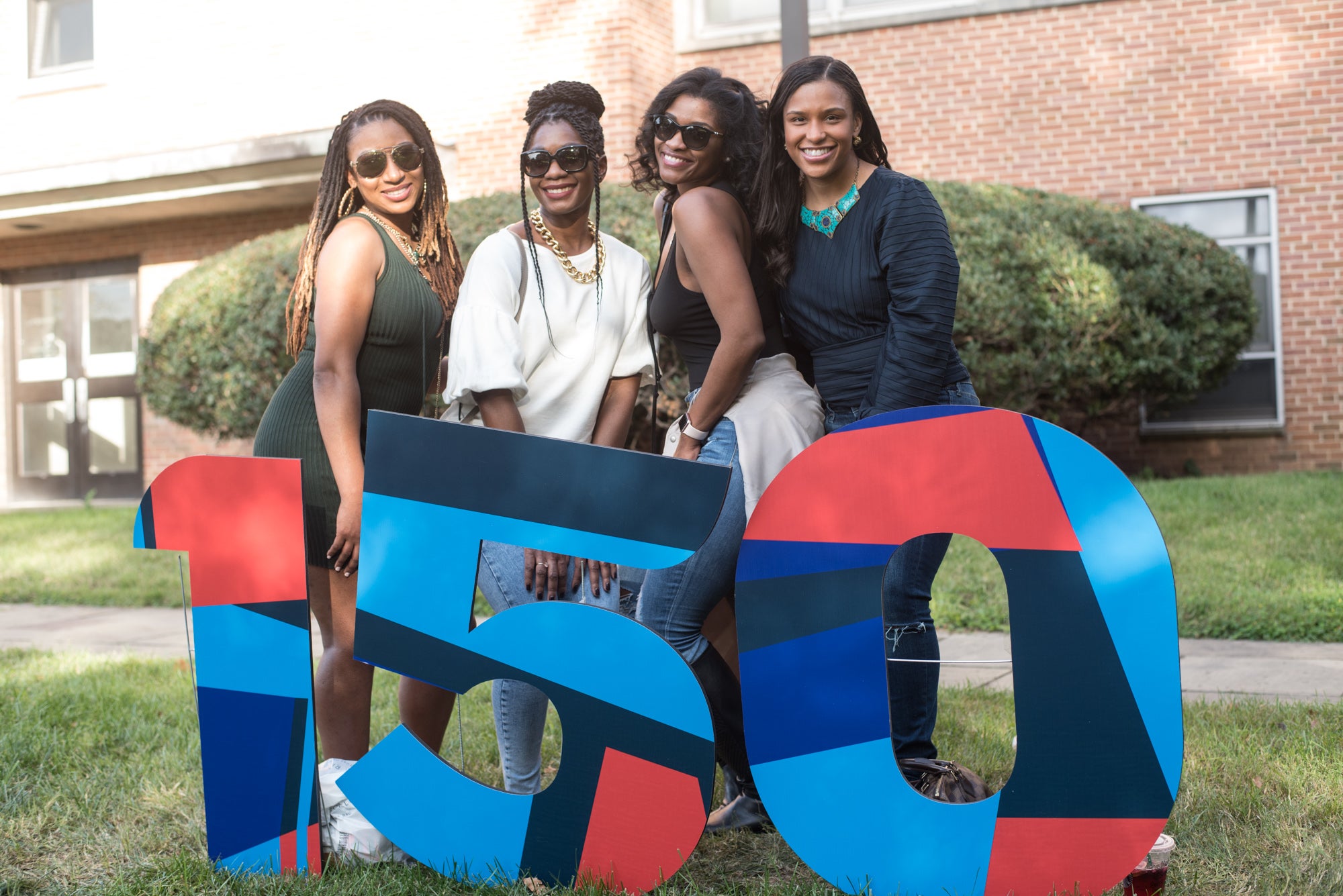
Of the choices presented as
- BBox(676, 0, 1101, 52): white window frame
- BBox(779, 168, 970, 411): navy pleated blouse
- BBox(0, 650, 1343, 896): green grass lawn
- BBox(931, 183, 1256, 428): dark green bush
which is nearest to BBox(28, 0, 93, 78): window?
BBox(676, 0, 1101, 52): white window frame

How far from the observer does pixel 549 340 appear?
268cm

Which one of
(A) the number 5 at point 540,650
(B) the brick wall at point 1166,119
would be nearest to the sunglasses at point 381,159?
(A) the number 5 at point 540,650

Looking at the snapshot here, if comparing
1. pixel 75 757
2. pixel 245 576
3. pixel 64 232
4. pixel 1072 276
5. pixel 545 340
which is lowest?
pixel 75 757

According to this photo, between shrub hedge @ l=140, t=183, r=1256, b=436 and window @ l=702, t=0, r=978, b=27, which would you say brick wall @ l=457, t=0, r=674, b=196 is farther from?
shrub hedge @ l=140, t=183, r=1256, b=436

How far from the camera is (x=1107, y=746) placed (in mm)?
2160

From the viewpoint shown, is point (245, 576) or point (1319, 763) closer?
point (245, 576)

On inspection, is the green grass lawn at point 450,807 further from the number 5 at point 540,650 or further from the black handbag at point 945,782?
the black handbag at point 945,782

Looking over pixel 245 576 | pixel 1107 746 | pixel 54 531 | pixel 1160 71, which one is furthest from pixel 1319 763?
pixel 54 531

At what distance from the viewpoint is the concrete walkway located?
161 inches

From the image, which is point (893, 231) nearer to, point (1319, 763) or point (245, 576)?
point (245, 576)

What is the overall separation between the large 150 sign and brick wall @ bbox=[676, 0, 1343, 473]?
346 inches

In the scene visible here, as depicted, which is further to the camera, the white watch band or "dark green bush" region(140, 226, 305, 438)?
"dark green bush" region(140, 226, 305, 438)

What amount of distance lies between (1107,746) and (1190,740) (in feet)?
4.77

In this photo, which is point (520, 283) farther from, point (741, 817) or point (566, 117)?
point (741, 817)
